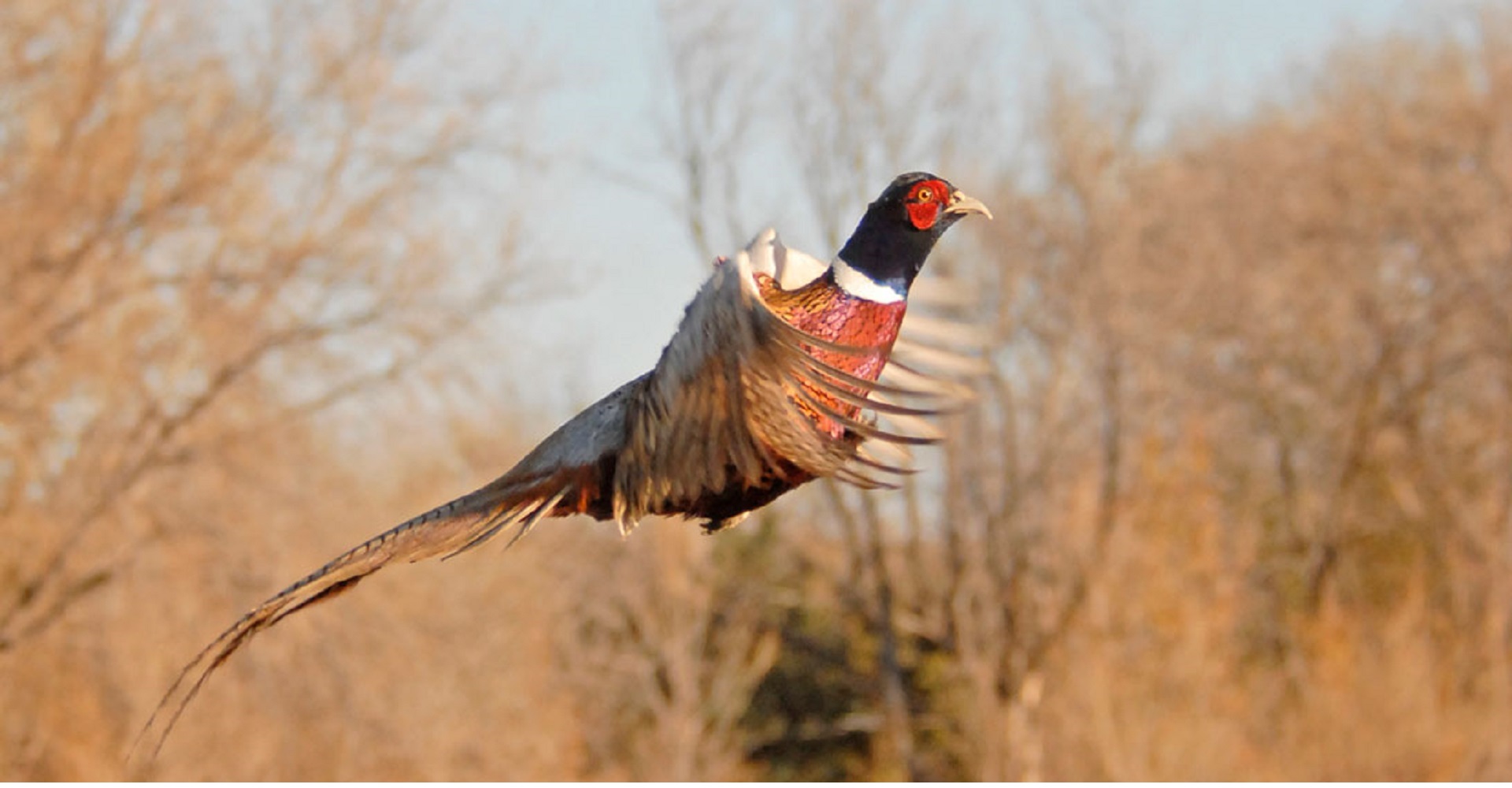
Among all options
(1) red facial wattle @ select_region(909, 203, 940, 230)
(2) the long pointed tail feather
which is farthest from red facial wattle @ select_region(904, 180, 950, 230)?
(2) the long pointed tail feather

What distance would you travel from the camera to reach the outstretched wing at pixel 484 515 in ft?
4.25

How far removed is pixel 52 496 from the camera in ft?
39.6

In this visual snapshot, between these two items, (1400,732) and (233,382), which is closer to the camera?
(233,382)

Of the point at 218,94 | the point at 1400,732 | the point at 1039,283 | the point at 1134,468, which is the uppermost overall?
the point at 218,94

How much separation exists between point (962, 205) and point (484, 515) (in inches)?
17.7

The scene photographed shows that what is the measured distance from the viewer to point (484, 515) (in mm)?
1421

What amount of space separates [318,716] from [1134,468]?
966cm

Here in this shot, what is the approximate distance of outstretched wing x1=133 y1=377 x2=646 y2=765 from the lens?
130cm

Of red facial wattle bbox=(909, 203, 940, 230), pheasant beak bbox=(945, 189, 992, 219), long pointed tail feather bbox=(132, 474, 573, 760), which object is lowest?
long pointed tail feather bbox=(132, 474, 573, 760)

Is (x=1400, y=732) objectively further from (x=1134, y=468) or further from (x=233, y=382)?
(x=233, y=382)

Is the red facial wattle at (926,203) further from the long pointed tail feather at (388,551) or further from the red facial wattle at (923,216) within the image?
the long pointed tail feather at (388,551)

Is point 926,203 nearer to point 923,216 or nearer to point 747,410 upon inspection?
point 923,216

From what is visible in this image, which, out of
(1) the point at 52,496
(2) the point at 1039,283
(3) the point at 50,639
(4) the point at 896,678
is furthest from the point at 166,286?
(4) the point at 896,678

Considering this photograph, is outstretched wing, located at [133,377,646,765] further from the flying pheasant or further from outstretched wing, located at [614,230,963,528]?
outstretched wing, located at [614,230,963,528]
